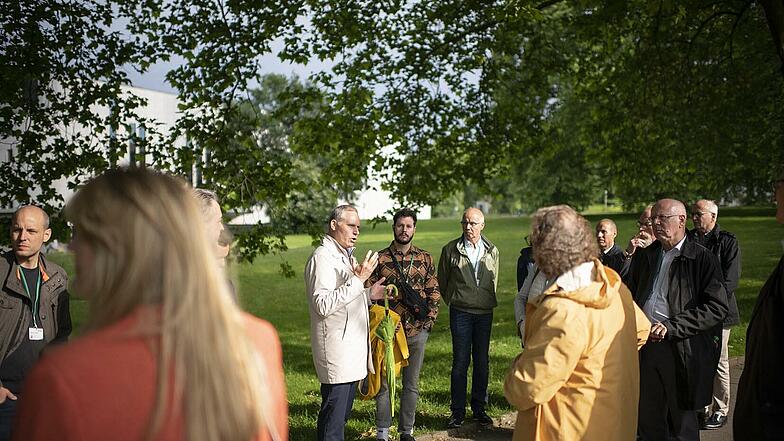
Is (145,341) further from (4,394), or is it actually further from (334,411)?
(334,411)

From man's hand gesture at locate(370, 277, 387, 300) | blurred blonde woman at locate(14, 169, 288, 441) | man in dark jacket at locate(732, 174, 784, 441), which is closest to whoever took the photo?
blurred blonde woman at locate(14, 169, 288, 441)

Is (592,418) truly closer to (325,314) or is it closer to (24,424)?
(325,314)

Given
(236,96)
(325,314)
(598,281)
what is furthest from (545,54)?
(598,281)

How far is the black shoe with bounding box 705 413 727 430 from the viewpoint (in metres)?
7.63

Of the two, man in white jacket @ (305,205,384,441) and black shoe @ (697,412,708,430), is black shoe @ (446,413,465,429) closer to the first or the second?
man in white jacket @ (305,205,384,441)

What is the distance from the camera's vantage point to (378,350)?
710cm

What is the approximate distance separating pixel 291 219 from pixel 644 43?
848cm

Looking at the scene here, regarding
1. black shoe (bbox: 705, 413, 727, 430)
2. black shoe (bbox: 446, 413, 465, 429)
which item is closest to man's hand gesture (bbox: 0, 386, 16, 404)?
black shoe (bbox: 446, 413, 465, 429)

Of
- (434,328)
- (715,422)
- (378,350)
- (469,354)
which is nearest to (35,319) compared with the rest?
(378,350)

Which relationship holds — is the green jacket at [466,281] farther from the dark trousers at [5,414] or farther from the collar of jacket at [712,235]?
the dark trousers at [5,414]

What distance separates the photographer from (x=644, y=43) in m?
15.5

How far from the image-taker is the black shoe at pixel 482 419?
7.85 m

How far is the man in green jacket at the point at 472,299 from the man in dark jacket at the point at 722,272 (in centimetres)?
222

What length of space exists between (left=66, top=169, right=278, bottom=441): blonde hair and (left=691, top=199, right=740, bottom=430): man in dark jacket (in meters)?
6.82
